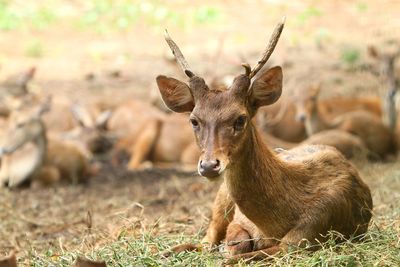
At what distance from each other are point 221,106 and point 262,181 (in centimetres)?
57

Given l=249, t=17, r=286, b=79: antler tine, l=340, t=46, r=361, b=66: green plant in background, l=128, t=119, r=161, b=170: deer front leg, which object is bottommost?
l=128, t=119, r=161, b=170: deer front leg

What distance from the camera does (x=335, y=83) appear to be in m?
17.0

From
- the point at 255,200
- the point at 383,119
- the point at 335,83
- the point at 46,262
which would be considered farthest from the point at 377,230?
the point at 335,83

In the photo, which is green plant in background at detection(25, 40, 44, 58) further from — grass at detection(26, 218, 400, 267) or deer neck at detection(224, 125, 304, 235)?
deer neck at detection(224, 125, 304, 235)

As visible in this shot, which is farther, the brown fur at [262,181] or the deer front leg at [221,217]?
the deer front leg at [221,217]

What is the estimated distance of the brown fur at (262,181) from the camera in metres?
5.60

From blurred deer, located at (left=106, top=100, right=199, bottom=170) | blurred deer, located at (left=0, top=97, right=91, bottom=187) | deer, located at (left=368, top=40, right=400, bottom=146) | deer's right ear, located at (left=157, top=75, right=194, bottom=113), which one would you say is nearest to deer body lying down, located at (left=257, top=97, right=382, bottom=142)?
deer, located at (left=368, top=40, right=400, bottom=146)

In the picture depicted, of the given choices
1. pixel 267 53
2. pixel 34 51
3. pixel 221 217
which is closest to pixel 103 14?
pixel 34 51

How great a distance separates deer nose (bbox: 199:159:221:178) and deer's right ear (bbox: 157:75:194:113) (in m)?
0.71

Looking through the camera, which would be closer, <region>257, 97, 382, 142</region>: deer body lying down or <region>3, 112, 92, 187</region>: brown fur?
<region>3, 112, 92, 187</region>: brown fur

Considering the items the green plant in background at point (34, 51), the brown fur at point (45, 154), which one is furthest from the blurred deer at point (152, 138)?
the green plant in background at point (34, 51)

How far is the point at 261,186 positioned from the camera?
5828mm

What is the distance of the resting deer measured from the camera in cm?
1361

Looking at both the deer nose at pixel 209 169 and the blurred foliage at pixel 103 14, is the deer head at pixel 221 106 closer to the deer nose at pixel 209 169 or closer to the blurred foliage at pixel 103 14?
the deer nose at pixel 209 169
